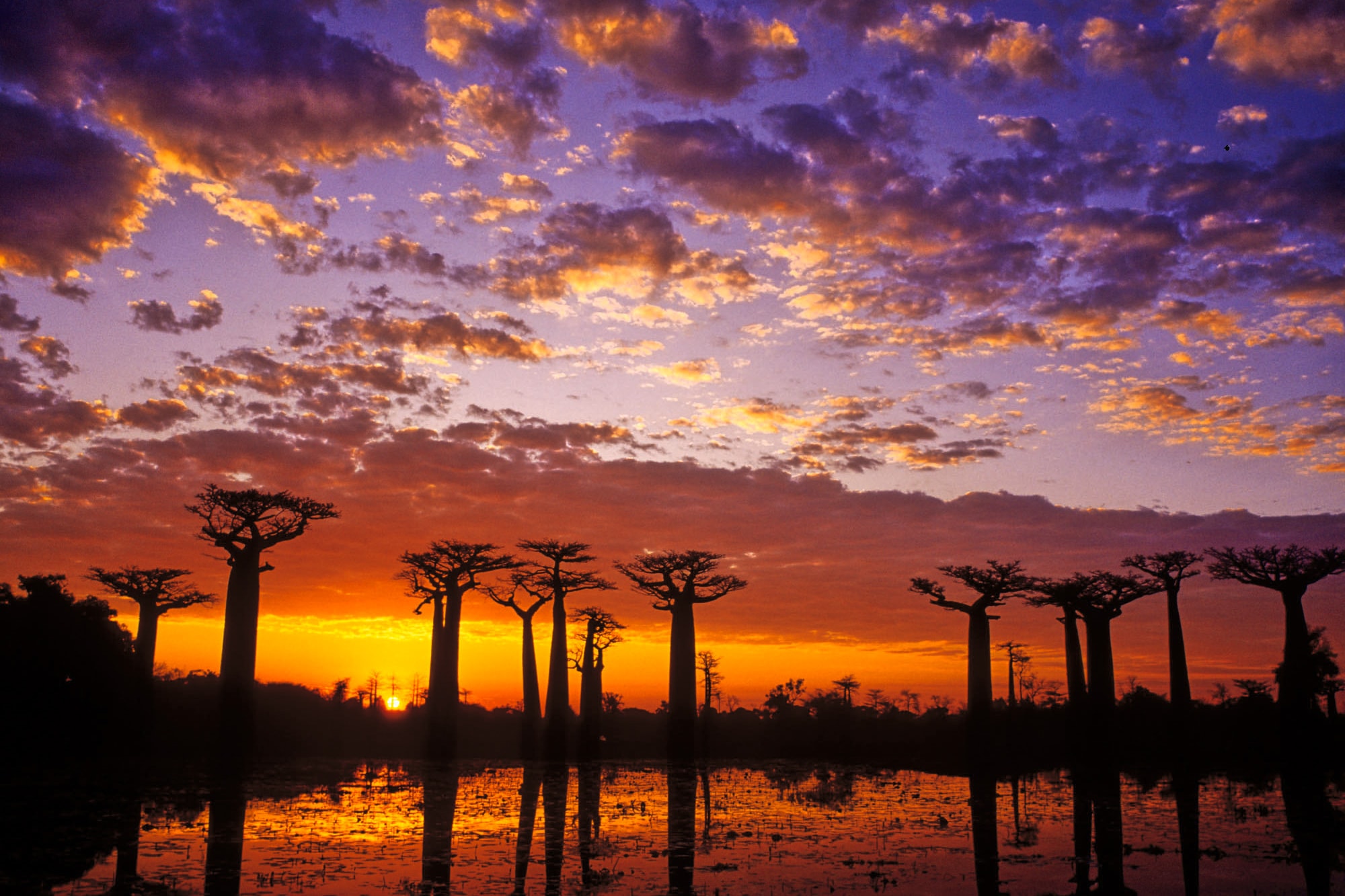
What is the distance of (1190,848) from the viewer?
573 inches

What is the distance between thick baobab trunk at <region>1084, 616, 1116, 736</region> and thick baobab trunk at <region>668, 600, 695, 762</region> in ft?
62.3

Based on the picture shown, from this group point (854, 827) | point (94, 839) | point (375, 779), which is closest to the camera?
point (94, 839)

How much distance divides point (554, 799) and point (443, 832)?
6.94 metres

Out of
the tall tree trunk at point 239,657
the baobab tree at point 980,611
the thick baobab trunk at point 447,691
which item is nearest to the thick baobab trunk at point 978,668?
the baobab tree at point 980,611

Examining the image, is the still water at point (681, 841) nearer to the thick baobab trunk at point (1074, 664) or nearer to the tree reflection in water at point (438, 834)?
the tree reflection in water at point (438, 834)

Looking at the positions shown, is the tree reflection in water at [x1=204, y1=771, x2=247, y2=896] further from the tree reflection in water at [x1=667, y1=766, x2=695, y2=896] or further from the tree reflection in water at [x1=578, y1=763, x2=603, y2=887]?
the tree reflection in water at [x1=667, y1=766, x2=695, y2=896]

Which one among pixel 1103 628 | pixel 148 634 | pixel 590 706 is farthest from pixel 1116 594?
pixel 148 634

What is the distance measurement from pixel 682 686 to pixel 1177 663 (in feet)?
78.6

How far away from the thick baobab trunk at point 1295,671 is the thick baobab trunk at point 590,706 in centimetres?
3125

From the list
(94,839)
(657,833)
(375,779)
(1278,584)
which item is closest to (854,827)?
(657,833)

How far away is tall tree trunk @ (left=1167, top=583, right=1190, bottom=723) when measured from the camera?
43.8 m

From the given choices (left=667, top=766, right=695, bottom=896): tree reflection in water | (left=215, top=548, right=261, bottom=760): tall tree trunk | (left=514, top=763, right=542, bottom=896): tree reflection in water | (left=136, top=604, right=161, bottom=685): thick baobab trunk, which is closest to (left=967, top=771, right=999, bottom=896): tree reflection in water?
(left=667, top=766, right=695, bottom=896): tree reflection in water

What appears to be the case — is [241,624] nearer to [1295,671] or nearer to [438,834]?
[438,834]

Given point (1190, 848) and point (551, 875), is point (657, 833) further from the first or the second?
point (1190, 848)
